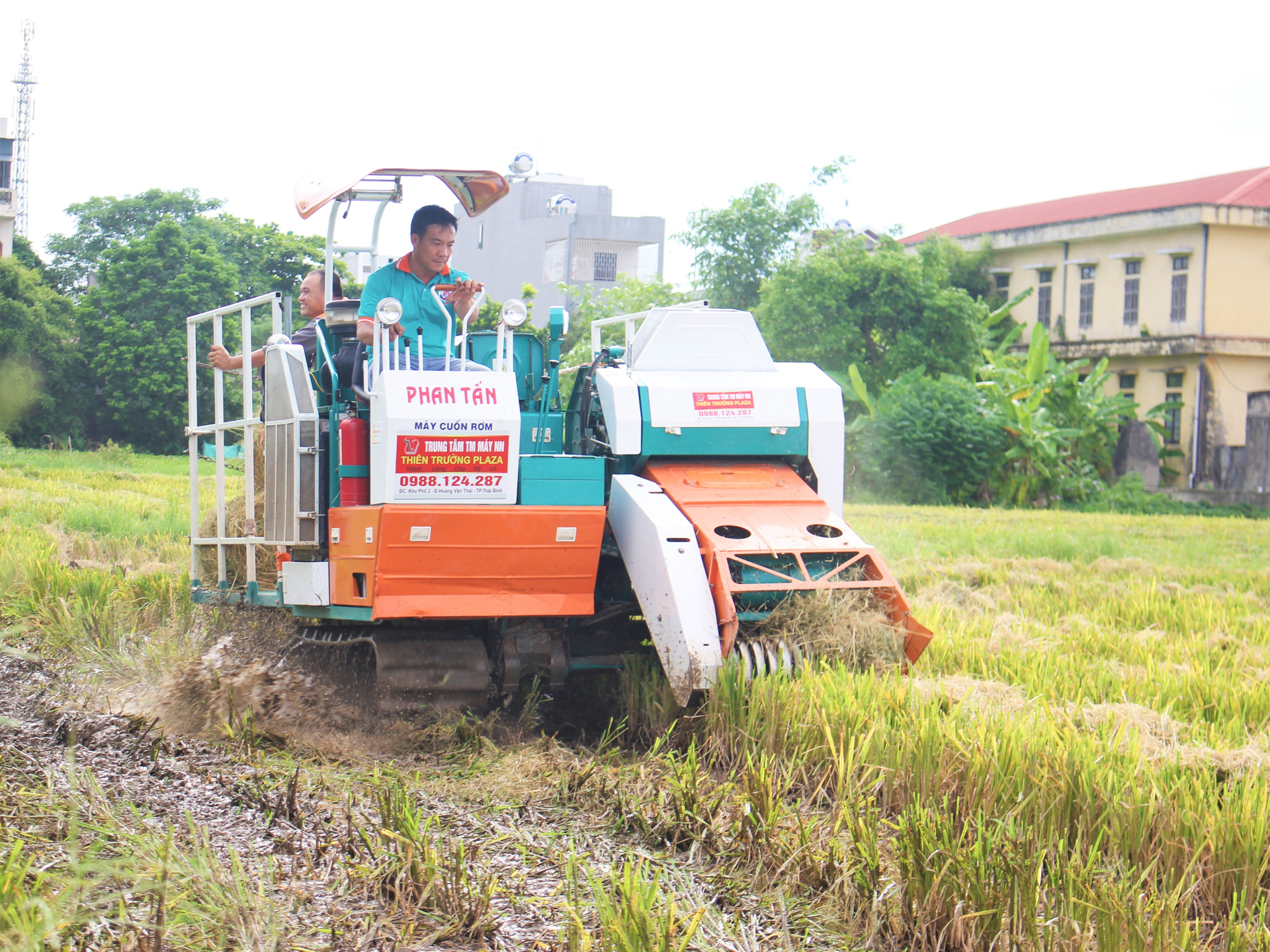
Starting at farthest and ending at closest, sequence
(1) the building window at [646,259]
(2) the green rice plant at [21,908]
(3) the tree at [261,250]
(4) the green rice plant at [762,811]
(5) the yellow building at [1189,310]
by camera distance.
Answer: (1) the building window at [646,259]
(3) the tree at [261,250]
(5) the yellow building at [1189,310]
(4) the green rice plant at [762,811]
(2) the green rice plant at [21,908]

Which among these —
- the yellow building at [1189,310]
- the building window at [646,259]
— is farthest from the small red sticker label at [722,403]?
the building window at [646,259]

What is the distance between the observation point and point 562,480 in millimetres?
5359

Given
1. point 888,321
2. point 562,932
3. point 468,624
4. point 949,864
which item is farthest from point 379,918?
point 888,321

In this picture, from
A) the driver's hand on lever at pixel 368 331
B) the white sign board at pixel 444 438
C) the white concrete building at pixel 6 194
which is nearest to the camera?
the white sign board at pixel 444 438

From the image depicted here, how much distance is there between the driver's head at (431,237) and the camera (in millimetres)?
6020

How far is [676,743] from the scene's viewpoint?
517 cm

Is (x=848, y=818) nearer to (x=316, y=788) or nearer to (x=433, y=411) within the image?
(x=316, y=788)

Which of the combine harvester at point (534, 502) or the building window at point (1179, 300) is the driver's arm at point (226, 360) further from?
the building window at point (1179, 300)

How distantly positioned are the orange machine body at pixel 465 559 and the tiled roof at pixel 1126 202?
2969 cm

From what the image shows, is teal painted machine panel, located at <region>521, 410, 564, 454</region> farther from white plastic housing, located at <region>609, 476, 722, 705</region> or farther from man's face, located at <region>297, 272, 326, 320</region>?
man's face, located at <region>297, 272, 326, 320</region>

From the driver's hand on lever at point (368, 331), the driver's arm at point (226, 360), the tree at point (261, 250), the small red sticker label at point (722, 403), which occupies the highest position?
the tree at point (261, 250)

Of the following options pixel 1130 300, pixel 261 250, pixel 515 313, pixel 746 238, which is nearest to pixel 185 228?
pixel 261 250

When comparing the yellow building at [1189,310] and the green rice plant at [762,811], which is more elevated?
the yellow building at [1189,310]

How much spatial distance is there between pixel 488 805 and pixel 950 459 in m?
21.9
